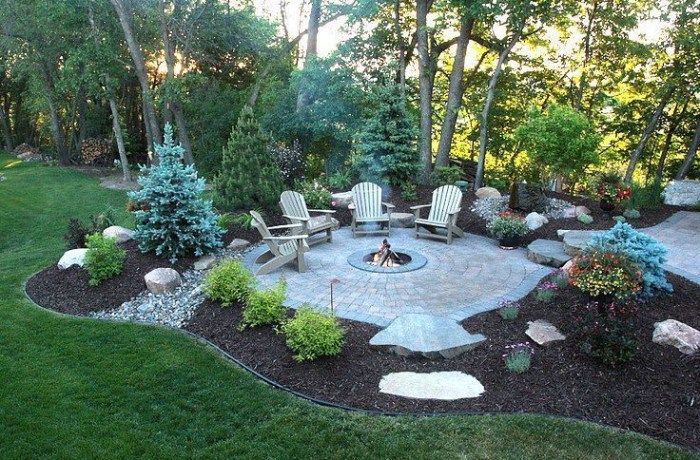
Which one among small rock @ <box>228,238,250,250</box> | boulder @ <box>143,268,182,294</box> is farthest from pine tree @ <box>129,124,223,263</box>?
small rock @ <box>228,238,250,250</box>

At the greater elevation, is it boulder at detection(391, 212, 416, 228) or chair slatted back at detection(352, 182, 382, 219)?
chair slatted back at detection(352, 182, 382, 219)

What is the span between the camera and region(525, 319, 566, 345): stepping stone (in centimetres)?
430

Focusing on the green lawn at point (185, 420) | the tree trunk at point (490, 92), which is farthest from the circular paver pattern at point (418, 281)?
the tree trunk at point (490, 92)

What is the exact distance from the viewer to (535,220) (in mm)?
7902

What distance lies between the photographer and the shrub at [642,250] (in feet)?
16.0

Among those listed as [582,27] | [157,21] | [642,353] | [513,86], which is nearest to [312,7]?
[157,21]

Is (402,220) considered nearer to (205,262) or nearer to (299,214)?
(299,214)

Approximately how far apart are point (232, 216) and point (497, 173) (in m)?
10.3

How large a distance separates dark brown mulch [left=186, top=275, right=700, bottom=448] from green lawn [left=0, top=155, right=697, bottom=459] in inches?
6.8

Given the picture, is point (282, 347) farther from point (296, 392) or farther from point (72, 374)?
point (72, 374)

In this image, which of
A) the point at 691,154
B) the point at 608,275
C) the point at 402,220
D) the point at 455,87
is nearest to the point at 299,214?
the point at 402,220

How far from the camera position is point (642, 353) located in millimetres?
4027

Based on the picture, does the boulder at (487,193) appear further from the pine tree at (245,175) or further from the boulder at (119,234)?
the boulder at (119,234)

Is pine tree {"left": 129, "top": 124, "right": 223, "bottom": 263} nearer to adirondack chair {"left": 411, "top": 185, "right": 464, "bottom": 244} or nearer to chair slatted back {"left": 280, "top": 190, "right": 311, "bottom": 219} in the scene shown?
chair slatted back {"left": 280, "top": 190, "right": 311, "bottom": 219}
